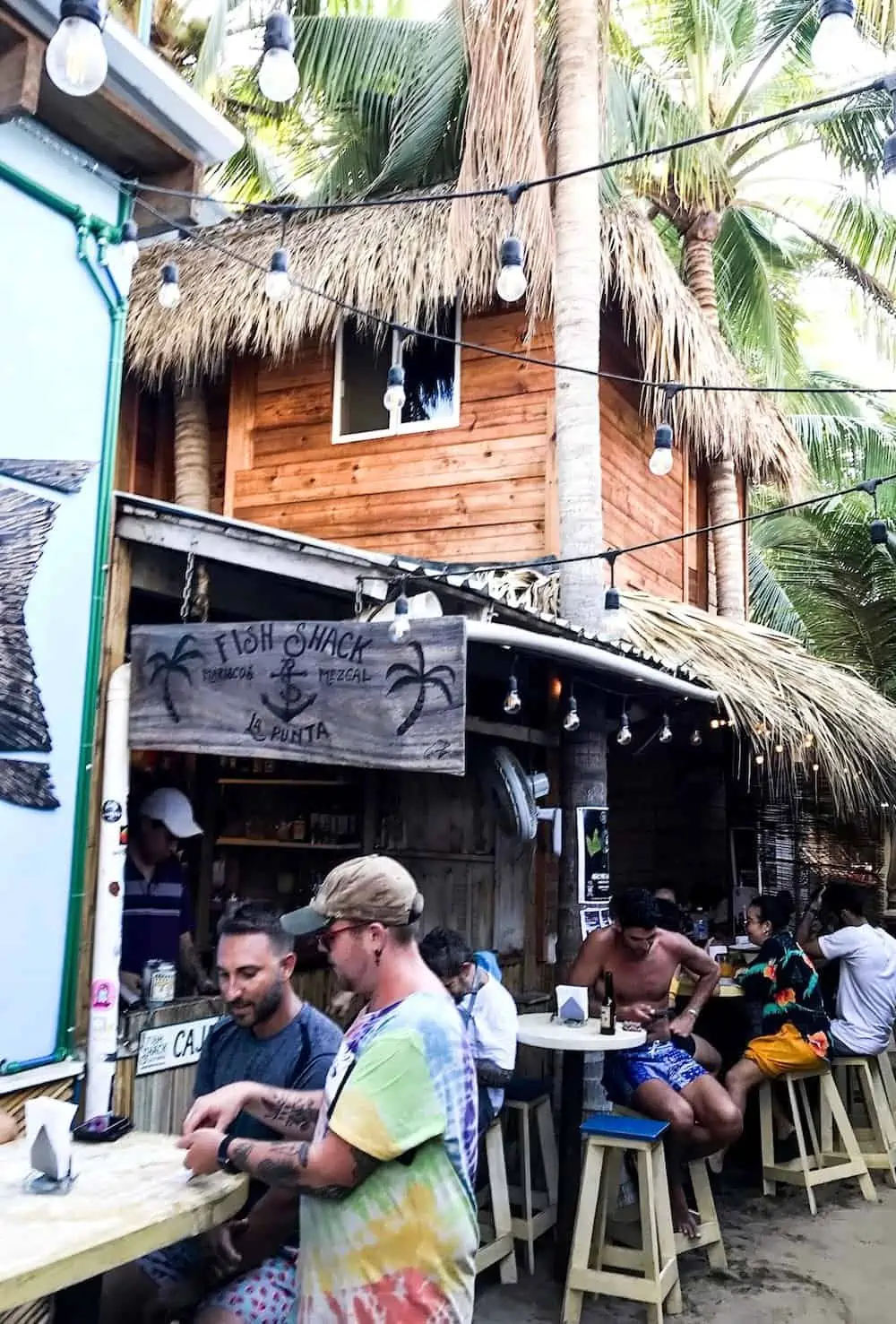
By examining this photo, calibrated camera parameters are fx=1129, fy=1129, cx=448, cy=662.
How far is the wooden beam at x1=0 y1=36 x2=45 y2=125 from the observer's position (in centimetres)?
477

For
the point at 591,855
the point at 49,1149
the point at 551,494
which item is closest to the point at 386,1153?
the point at 49,1149

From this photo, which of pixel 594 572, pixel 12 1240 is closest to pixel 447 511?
pixel 594 572

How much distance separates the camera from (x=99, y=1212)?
265 cm

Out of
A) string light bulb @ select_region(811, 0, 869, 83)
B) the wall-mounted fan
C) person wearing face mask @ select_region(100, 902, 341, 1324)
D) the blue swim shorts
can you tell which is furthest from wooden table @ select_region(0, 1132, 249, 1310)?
the wall-mounted fan

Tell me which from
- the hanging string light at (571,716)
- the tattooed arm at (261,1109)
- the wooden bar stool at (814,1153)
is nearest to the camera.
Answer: the tattooed arm at (261,1109)

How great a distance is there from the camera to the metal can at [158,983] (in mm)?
5260

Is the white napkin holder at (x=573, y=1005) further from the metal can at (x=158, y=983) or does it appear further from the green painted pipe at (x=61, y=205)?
the green painted pipe at (x=61, y=205)

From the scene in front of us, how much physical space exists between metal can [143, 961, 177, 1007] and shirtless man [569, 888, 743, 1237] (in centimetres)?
217

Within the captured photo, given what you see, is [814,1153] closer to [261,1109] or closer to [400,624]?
[400,624]

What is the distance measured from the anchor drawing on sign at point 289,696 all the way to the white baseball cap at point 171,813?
75.5 inches

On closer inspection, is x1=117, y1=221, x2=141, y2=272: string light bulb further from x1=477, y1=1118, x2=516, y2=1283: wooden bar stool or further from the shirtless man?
x1=477, y1=1118, x2=516, y2=1283: wooden bar stool

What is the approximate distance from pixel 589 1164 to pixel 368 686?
2.58 metres

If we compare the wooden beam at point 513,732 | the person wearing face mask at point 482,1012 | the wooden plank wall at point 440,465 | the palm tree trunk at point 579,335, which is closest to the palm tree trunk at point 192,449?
the wooden plank wall at point 440,465

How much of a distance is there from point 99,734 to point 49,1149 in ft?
8.30
